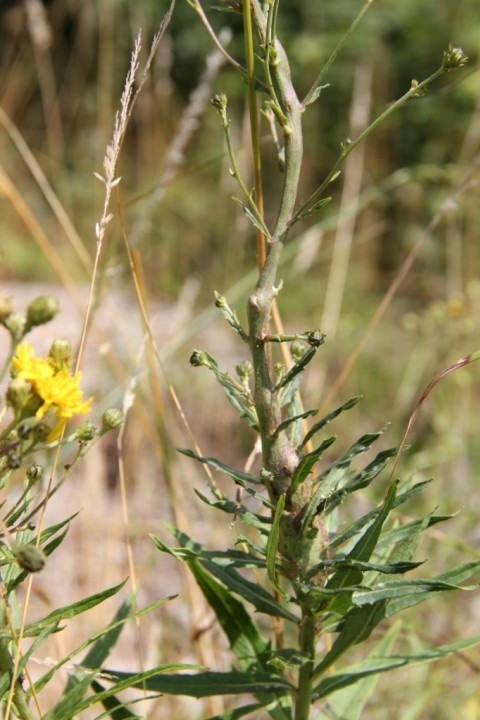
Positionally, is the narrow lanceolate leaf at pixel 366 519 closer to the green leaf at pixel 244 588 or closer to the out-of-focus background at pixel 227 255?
the green leaf at pixel 244 588

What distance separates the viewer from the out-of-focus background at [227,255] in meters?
2.25

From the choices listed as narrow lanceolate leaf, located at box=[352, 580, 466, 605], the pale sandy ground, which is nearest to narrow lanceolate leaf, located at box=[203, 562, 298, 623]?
narrow lanceolate leaf, located at box=[352, 580, 466, 605]

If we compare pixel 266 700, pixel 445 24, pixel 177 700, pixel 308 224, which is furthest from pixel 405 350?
pixel 266 700

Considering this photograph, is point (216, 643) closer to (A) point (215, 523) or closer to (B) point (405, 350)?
(A) point (215, 523)

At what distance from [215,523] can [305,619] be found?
4.55 ft

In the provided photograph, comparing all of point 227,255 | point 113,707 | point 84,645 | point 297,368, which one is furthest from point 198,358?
point 227,255

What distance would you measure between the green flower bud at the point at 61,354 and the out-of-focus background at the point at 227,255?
64 centimetres

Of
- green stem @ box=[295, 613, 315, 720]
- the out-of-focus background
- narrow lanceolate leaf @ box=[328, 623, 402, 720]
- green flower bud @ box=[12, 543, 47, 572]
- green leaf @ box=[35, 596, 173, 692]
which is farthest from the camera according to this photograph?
the out-of-focus background

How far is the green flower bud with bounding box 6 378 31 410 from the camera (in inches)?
30.4

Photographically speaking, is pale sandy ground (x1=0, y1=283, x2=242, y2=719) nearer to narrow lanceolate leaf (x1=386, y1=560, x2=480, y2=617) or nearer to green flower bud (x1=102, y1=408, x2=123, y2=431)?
green flower bud (x1=102, y1=408, x2=123, y2=431)

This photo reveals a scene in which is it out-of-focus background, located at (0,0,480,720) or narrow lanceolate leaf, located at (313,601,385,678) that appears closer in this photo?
narrow lanceolate leaf, located at (313,601,385,678)

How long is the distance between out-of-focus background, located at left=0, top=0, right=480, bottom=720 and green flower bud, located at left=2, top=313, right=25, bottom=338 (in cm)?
64

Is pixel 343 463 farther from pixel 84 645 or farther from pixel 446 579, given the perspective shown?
pixel 84 645

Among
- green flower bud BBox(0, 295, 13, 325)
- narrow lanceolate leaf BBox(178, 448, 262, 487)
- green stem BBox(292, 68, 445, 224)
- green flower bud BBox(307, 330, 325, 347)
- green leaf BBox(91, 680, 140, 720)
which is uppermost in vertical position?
green stem BBox(292, 68, 445, 224)
